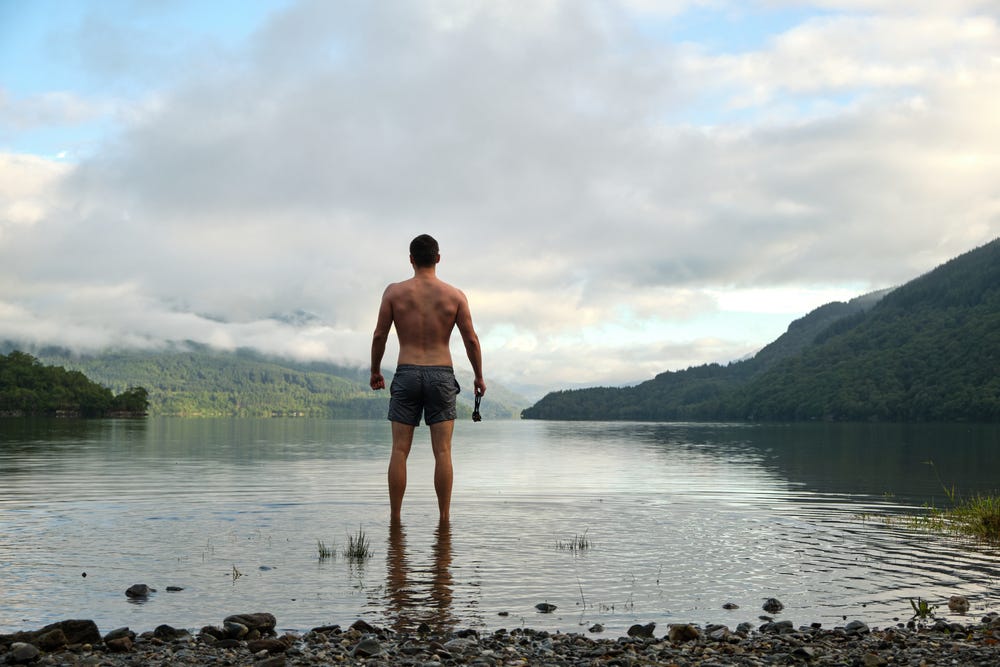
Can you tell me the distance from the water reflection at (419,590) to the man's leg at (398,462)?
4.70ft

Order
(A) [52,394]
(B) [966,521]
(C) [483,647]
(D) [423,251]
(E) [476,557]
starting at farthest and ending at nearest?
(A) [52,394]
(B) [966,521]
(D) [423,251]
(E) [476,557]
(C) [483,647]

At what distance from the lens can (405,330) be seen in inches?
481

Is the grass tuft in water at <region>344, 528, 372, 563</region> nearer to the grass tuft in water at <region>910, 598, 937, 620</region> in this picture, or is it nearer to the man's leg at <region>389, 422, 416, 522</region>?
the man's leg at <region>389, 422, 416, 522</region>

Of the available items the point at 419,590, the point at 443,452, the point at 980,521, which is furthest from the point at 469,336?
the point at 980,521

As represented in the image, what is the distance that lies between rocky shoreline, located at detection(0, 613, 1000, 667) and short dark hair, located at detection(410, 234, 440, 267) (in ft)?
21.2

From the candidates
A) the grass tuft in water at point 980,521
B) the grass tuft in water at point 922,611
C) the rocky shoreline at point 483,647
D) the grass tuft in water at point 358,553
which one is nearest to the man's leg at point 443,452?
the grass tuft in water at point 358,553

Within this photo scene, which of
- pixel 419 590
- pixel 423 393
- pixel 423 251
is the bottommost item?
pixel 419 590

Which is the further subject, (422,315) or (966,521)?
(966,521)

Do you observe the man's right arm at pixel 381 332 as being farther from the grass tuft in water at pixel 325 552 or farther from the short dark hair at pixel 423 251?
the grass tuft in water at pixel 325 552

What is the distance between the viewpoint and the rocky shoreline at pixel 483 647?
6.06 meters

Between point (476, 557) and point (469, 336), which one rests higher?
point (469, 336)

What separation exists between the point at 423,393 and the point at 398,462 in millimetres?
1130

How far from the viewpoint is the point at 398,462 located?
488 inches

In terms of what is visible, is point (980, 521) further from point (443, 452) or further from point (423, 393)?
point (423, 393)
